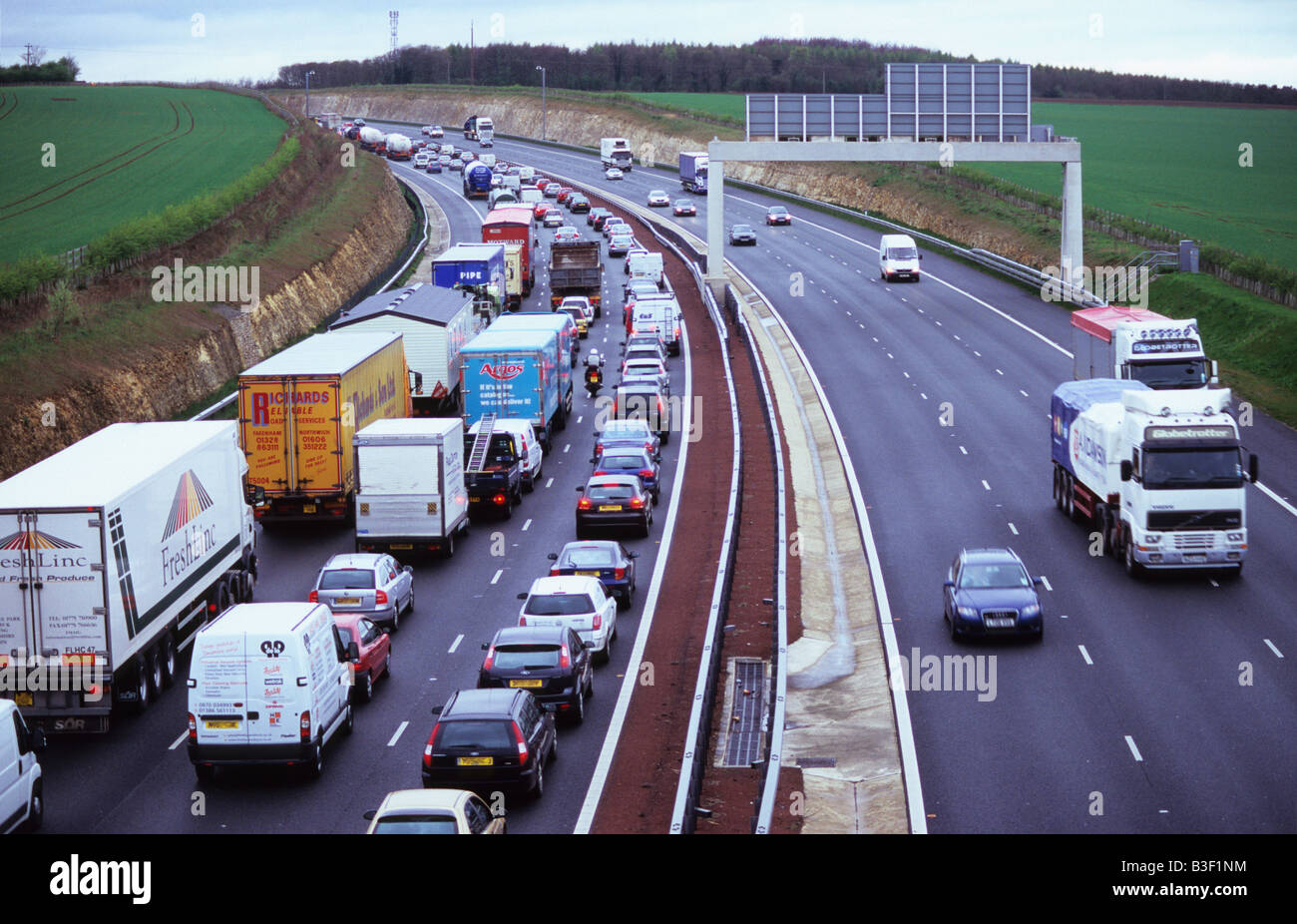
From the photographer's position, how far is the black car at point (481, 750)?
19.9m

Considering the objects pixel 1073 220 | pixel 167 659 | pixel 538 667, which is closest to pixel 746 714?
pixel 538 667

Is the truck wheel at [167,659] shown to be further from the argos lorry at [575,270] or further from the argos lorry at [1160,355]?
the argos lorry at [575,270]

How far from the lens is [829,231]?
327 feet

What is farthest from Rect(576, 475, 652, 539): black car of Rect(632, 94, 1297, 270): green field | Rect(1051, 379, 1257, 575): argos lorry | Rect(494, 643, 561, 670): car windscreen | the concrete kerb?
Rect(632, 94, 1297, 270): green field

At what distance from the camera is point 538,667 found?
23.8 m

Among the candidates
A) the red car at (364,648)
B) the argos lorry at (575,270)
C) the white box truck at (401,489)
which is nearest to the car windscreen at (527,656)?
the red car at (364,648)

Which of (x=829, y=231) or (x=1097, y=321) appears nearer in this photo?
(x=1097, y=321)

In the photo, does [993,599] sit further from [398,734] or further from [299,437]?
[299,437]

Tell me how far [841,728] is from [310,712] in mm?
8626

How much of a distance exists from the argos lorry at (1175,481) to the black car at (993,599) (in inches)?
146

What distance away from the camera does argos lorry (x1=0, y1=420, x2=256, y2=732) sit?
76.1ft

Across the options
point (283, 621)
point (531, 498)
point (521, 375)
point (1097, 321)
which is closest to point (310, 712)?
point (283, 621)

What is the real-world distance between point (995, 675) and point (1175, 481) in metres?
7.32

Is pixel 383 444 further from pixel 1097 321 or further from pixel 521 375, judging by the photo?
pixel 1097 321
